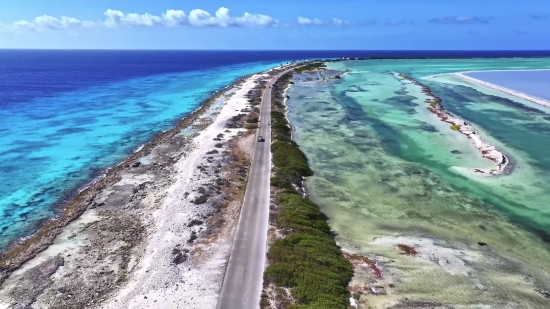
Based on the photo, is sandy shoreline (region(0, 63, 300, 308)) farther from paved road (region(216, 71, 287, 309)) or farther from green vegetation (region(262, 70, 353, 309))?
green vegetation (region(262, 70, 353, 309))

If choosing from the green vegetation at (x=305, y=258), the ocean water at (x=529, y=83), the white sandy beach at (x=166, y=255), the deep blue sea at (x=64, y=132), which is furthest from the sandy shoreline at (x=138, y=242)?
the ocean water at (x=529, y=83)

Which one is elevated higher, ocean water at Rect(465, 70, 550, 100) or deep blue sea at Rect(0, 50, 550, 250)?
ocean water at Rect(465, 70, 550, 100)

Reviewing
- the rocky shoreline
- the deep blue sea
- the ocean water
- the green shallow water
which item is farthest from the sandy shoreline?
the ocean water

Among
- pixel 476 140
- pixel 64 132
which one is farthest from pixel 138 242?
pixel 476 140

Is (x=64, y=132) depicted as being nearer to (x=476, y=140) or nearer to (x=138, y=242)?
(x=138, y=242)

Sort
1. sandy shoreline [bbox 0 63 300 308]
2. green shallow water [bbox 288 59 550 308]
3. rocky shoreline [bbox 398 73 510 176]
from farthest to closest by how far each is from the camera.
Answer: rocky shoreline [bbox 398 73 510 176] → green shallow water [bbox 288 59 550 308] → sandy shoreline [bbox 0 63 300 308]

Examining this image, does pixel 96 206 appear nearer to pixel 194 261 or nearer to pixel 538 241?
pixel 194 261
